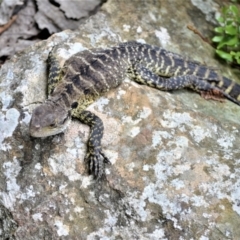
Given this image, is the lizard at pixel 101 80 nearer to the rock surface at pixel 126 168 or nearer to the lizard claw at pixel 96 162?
the lizard claw at pixel 96 162

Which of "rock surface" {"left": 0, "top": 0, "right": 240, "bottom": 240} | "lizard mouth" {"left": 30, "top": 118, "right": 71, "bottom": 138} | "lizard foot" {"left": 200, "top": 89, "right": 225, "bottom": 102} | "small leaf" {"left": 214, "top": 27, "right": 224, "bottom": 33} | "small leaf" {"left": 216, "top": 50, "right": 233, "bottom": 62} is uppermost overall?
"lizard mouth" {"left": 30, "top": 118, "right": 71, "bottom": 138}

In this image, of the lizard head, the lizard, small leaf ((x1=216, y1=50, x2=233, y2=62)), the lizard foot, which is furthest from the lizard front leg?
small leaf ((x1=216, y1=50, x2=233, y2=62))

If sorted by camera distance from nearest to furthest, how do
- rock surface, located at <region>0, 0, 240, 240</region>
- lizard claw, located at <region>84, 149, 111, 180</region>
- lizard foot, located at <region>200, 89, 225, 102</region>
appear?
1. rock surface, located at <region>0, 0, 240, 240</region>
2. lizard claw, located at <region>84, 149, 111, 180</region>
3. lizard foot, located at <region>200, 89, 225, 102</region>

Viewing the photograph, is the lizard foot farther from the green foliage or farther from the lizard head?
the lizard head

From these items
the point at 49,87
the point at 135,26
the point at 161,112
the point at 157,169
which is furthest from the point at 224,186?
the point at 135,26

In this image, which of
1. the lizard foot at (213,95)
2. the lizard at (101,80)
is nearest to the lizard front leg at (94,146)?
the lizard at (101,80)

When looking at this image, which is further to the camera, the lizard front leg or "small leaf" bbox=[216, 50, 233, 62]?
"small leaf" bbox=[216, 50, 233, 62]
